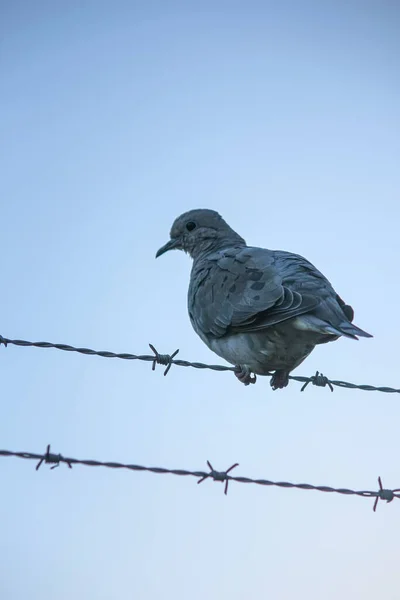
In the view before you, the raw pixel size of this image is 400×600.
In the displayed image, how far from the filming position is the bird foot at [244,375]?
5699mm

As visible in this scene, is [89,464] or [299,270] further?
[299,270]

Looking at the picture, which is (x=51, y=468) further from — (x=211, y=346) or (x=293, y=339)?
(x=211, y=346)

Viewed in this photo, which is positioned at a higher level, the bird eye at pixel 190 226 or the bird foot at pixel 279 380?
the bird eye at pixel 190 226

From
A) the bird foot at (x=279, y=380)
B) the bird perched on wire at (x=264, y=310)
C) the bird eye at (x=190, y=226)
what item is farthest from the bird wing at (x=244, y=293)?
the bird eye at (x=190, y=226)

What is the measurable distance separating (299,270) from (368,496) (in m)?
1.84

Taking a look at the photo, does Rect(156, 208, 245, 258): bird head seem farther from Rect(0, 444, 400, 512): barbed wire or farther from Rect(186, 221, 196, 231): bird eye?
Rect(0, 444, 400, 512): barbed wire

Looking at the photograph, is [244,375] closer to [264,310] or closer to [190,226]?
[264,310]

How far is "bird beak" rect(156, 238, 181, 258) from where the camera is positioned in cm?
752

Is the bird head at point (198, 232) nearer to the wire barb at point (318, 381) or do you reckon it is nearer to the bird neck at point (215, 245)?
the bird neck at point (215, 245)

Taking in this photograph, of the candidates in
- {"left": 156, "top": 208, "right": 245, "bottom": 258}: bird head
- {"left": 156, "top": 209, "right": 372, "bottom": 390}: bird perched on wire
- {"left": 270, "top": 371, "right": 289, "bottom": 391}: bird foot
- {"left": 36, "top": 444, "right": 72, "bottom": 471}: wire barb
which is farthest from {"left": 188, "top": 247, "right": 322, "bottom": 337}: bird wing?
{"left": 36, "top": 444, "right": 72, "bottom": 471}: wire barb

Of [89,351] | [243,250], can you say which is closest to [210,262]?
[243,250]

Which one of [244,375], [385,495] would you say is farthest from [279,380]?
[385,495]

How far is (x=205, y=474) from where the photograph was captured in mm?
3754

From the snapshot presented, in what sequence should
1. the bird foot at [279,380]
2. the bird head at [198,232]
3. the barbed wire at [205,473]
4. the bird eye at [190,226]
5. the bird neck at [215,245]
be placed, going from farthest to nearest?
the bird eye at [190,226]
the bird head at [198,232]
the bird neck at [215,245]
the bird foot at [279,380]
the barbed wire at [205,473]
